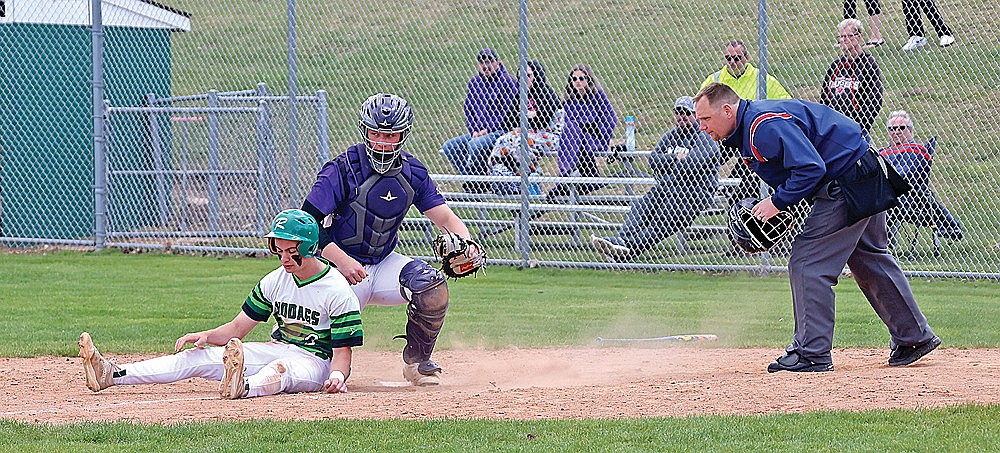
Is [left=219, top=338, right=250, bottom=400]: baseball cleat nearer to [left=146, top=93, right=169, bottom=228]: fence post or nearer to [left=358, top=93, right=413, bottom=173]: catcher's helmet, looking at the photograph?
[left=358, top=93, right=413, bottom=173]: catcher's helmet

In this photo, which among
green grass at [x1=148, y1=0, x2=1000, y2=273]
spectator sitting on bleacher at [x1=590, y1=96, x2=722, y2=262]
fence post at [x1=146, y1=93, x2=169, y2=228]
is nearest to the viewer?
spectator sitting on bleacher at [x1=590, y1=96, x2=722, y2=262]

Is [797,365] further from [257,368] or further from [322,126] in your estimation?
[322,126]

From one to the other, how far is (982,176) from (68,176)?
10.7m

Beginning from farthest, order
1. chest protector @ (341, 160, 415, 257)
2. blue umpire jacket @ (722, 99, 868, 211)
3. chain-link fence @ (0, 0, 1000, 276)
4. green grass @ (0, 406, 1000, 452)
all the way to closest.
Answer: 1. chain-link fence @ (0, 0, 1000, 276)
2. chest protector @ (341, 160, 415, 257)
3. blue umpire jacket @ (722, 99, 868, 211)
4. green grass @ (0, 406, 1000, 452)

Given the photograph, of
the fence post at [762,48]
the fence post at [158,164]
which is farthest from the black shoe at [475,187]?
the fence post at [158,164]

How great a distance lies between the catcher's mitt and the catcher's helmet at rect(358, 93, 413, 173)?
0.51 meters

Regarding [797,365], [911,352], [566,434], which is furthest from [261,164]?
[566,434]

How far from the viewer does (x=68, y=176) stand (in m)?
14.3

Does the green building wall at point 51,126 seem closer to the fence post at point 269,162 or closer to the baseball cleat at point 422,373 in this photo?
the fence post at point 269,162

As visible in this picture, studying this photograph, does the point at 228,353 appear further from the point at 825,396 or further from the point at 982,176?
the point at 982,176

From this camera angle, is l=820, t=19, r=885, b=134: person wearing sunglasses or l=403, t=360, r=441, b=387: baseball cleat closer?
l=403, t=360, r=441, b=387: baseball cleat

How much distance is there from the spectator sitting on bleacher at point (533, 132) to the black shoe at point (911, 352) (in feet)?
18.6

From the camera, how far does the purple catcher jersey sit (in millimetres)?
6688

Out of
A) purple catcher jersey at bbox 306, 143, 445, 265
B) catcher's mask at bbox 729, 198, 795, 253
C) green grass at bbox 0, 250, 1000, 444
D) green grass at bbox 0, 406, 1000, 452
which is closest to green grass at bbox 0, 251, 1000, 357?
green grass at bbox 0, 250, 1000, 444
